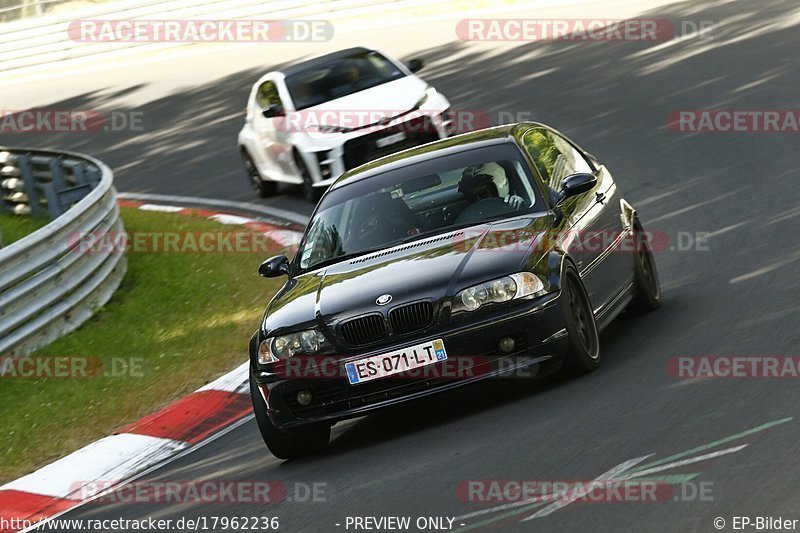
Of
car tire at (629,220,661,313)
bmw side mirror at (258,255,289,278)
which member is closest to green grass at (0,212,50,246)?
bmw side mirror at (258,255,289,278)

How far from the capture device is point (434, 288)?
25.4 ft

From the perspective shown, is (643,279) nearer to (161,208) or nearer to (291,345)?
(291,345)

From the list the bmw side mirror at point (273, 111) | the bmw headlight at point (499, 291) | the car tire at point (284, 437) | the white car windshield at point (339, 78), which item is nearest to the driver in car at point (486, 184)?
the bmw headlight at point (499, 291)

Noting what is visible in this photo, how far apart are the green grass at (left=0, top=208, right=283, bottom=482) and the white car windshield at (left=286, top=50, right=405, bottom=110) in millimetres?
3052

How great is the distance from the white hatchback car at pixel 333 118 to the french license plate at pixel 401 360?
338 inches

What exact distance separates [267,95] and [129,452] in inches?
392

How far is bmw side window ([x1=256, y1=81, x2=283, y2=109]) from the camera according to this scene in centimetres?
1814

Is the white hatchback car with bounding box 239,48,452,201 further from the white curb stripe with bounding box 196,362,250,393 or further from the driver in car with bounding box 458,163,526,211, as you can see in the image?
the driver in car with bounding box 458,163,526,211

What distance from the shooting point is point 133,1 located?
32469 millimetres

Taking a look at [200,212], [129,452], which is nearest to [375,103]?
[200,212]

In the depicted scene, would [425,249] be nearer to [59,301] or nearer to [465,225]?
[465,225]

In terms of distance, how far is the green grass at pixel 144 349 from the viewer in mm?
9859

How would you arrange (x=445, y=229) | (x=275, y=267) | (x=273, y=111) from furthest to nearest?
(x=273, y=111) → (x=275, y=267) → (x=445, y=229)

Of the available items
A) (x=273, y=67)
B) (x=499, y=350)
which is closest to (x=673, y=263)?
(x=499, y=350)
